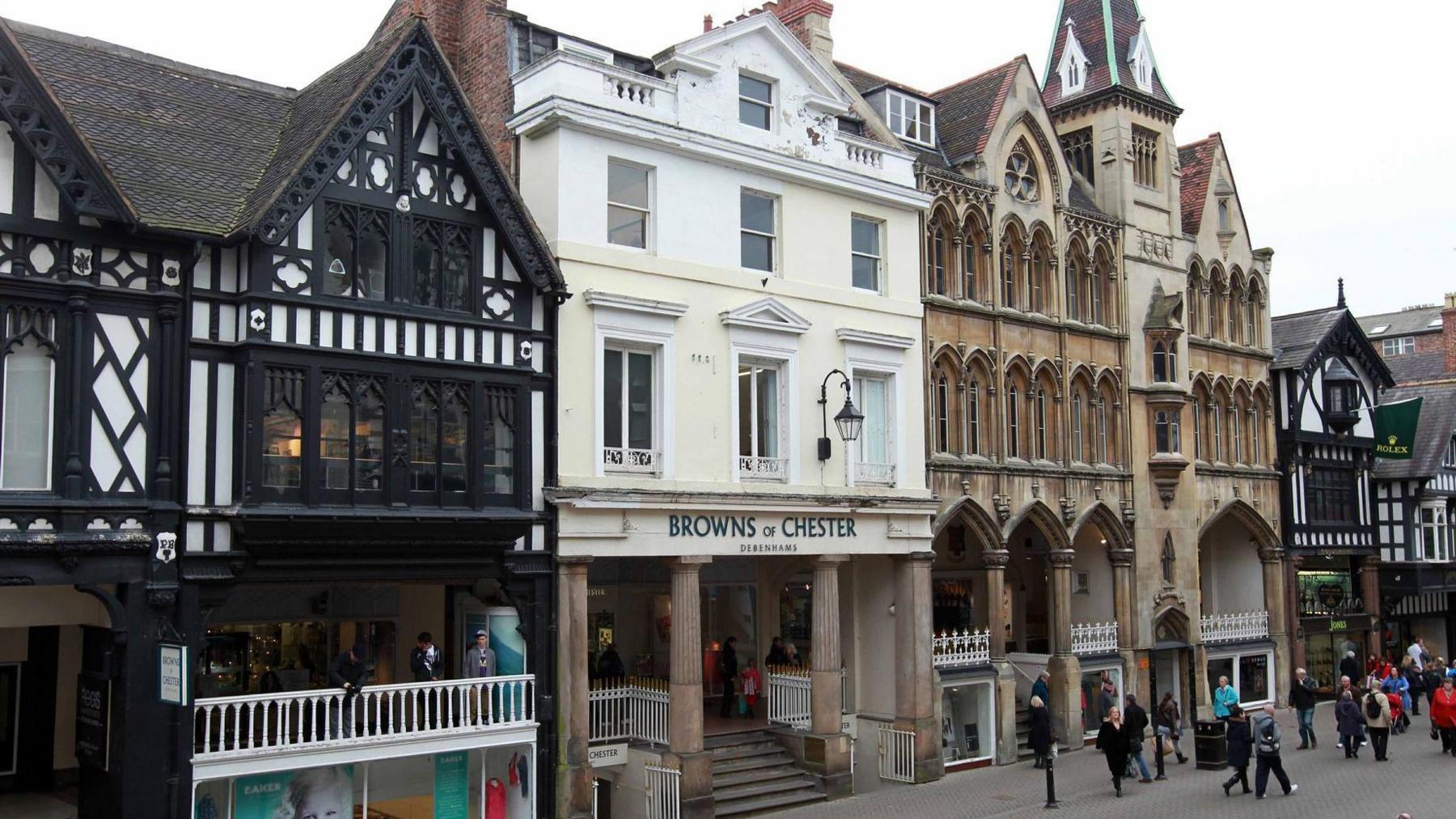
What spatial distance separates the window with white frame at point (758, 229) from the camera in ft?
76.9

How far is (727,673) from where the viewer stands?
1029 inches

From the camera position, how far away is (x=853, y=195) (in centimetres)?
2508

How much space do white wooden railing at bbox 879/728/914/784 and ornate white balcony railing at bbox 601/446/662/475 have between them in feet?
23.3

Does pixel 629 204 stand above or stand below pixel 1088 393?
above

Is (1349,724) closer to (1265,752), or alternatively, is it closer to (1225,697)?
(1225,697)

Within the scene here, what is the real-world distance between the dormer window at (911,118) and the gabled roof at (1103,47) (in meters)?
5.77

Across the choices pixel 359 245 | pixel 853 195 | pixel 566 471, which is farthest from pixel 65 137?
pixel 853 195

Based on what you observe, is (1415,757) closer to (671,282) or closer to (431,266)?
(671,282)

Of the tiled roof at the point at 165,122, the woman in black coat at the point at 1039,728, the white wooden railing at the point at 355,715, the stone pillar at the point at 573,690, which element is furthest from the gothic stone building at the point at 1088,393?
the tiled roof at the point at 165,122

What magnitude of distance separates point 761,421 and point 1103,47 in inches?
625

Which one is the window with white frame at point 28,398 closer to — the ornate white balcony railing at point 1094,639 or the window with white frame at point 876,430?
the window with white frame at point 876,430

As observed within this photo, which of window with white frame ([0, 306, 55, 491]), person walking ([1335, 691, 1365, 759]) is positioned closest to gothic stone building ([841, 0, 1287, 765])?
person walking ([1335, 691, 1365, 759])

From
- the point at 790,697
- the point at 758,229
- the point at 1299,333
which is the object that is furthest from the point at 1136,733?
the point at 1299,333

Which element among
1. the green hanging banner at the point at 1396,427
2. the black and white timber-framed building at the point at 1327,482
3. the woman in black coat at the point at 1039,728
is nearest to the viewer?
the woman in black coat at the point at 1039,728
